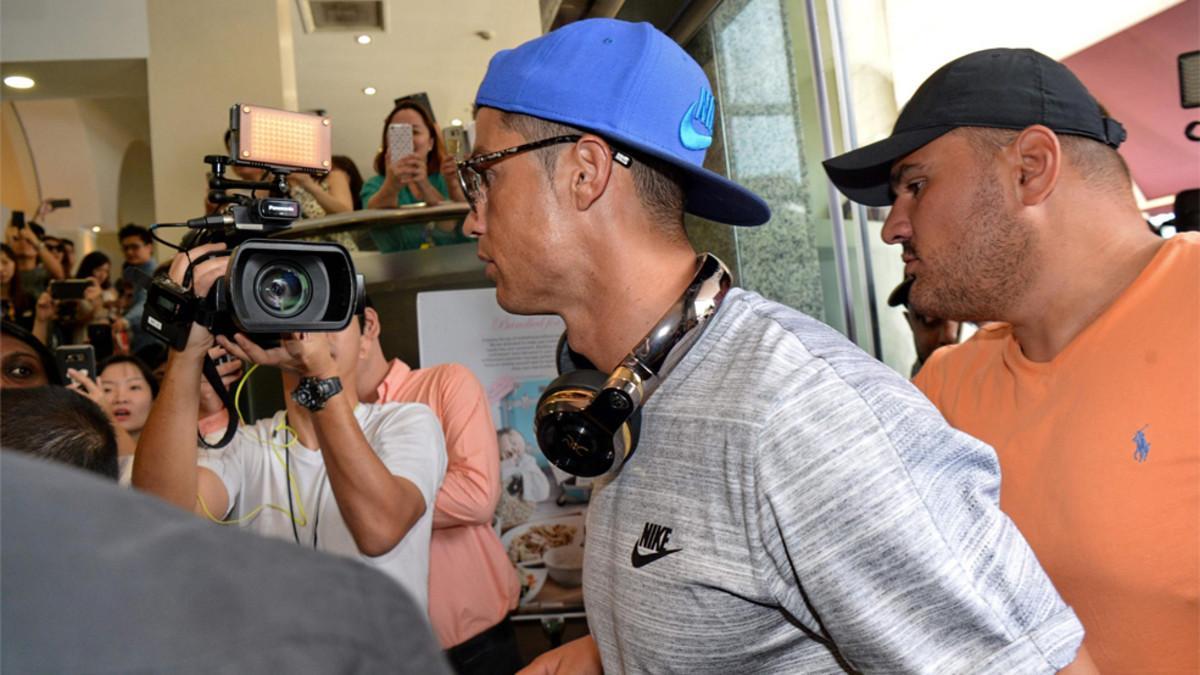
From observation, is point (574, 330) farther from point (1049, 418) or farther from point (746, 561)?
point (1049, 418)

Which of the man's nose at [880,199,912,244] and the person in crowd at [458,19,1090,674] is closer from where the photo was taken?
the person in crowd at [458,19,1090,674]

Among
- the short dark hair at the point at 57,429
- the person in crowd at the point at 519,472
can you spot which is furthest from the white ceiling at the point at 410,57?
the short dark hair at the point at 57,429

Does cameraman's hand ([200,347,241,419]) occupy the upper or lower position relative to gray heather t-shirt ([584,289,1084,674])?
upper

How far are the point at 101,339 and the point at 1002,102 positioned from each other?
526 centimetres

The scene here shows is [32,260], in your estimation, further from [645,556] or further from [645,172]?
[645,556]

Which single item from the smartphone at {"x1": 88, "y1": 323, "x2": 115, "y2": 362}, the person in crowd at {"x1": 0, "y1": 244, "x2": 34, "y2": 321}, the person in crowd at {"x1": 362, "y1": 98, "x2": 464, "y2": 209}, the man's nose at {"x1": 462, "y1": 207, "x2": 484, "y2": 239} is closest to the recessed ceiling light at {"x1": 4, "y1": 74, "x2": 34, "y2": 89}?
the person in crowd at {"x1": 0, "y1": 244, "x2": 34, "y2": 321}

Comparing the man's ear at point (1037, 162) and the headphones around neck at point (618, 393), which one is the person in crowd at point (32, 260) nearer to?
the headphones around neck at point (618, 393)

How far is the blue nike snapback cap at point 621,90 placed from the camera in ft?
4.47

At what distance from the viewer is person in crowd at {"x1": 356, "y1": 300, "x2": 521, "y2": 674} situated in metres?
2.35

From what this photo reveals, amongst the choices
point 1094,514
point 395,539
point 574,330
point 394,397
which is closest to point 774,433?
point 574,330

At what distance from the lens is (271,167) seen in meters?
1.79

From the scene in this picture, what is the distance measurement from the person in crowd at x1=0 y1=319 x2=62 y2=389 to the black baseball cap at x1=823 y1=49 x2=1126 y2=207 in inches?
107

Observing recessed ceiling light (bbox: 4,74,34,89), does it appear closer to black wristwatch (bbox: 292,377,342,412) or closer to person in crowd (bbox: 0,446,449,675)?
black wristwatch (bbox: 292,377,342,412)

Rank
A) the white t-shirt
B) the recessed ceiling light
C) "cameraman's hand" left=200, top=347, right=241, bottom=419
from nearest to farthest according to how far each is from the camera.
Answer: the white t-shirt, "cameraman's hand" left=200, top=347, right=241, bottom=419, the recessed ceiling light
